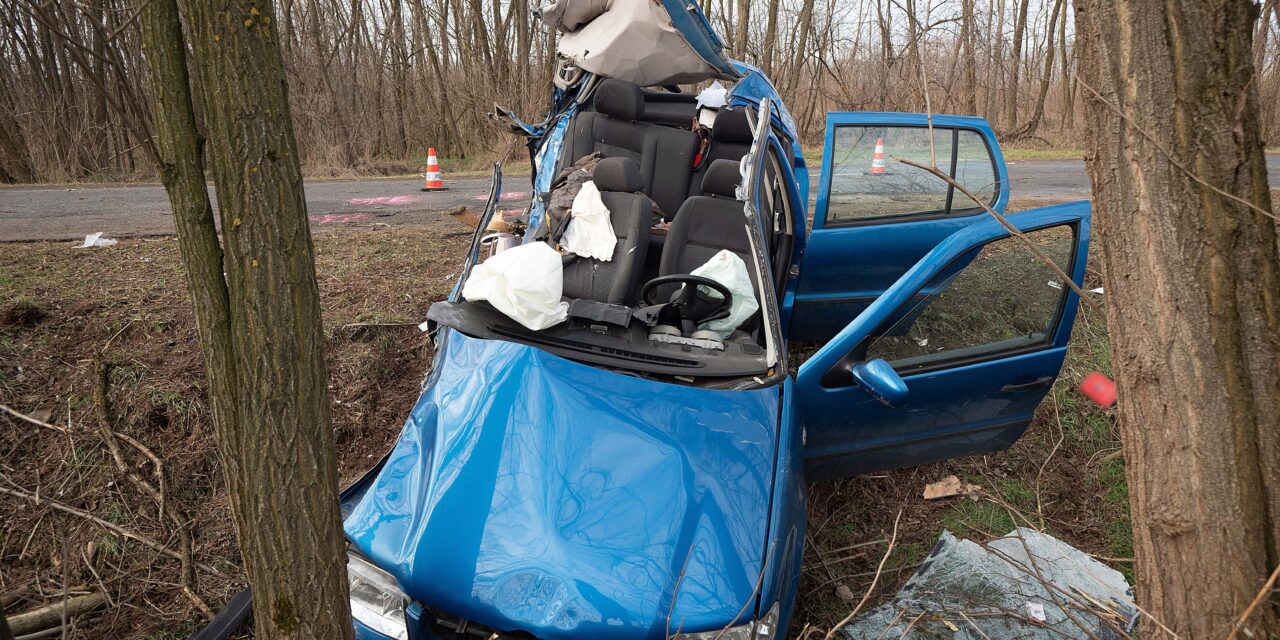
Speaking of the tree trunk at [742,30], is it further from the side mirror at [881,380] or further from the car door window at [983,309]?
the side mirror at [881,380]

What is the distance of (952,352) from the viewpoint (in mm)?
3125

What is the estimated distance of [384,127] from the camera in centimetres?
1789

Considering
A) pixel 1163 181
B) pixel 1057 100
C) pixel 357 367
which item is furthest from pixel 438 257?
pixel 1057 100

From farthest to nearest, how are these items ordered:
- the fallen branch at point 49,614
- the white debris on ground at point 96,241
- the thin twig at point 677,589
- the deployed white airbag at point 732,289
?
1. the white debris on ground at point 96,241
2. the deployed white airbag at point 732,289
3. the fallen branch at point 49,614
4. the thin twig at point 677,589

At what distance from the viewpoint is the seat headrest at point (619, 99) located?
5.23 meters

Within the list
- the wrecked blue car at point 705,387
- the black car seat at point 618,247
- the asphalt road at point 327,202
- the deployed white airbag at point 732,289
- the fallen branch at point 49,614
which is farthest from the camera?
the asphalt road at point 327,202

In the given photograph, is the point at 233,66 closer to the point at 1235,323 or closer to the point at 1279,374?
the point at 1235,323

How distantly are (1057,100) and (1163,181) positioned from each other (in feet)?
74.0

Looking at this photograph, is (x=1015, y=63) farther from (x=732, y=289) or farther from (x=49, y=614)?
(x=49, y=614)

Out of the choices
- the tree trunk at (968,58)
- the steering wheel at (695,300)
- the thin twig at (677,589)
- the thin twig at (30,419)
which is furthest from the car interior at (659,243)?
the tree trunk at (968,58)

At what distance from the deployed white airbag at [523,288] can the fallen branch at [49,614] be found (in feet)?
5.91

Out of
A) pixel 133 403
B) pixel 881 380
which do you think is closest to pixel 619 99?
pixel 881 380

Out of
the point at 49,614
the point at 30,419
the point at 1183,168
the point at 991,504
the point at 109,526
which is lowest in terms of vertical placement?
the point at 991,504

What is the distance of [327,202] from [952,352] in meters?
8.94
